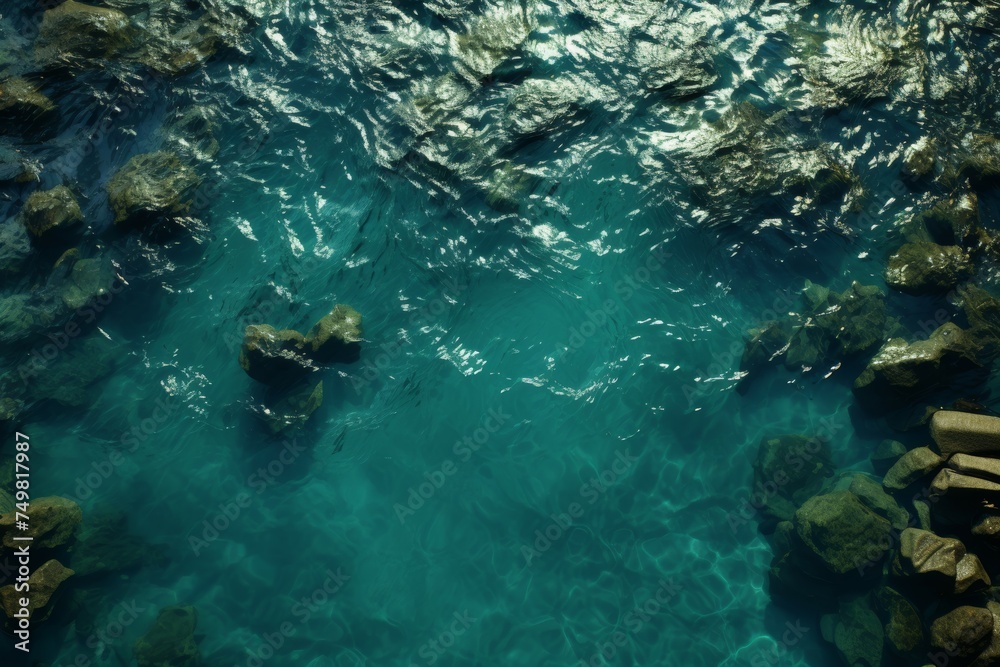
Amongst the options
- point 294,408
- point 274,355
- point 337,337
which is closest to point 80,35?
point 274,355

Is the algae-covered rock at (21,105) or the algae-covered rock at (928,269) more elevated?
the algae-covered rock at (21,105)

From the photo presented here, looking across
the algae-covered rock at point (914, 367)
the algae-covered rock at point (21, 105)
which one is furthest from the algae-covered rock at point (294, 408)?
the algae-covered rock at point (914, 367)

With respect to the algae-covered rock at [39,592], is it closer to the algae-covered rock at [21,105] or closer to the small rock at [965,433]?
the algae-covered rock at [21,105]

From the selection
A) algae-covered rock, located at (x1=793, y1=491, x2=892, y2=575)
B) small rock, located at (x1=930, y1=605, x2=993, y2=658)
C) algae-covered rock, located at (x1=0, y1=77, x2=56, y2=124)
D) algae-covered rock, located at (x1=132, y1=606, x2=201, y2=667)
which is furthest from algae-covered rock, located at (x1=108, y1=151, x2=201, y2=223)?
small rock, located at (x1=930, y1=605, x2=993, y2=658)

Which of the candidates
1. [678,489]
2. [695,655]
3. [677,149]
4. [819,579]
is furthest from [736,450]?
[677,149]

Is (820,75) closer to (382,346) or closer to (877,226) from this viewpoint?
(877,226)

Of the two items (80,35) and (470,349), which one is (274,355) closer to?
(470,349)
